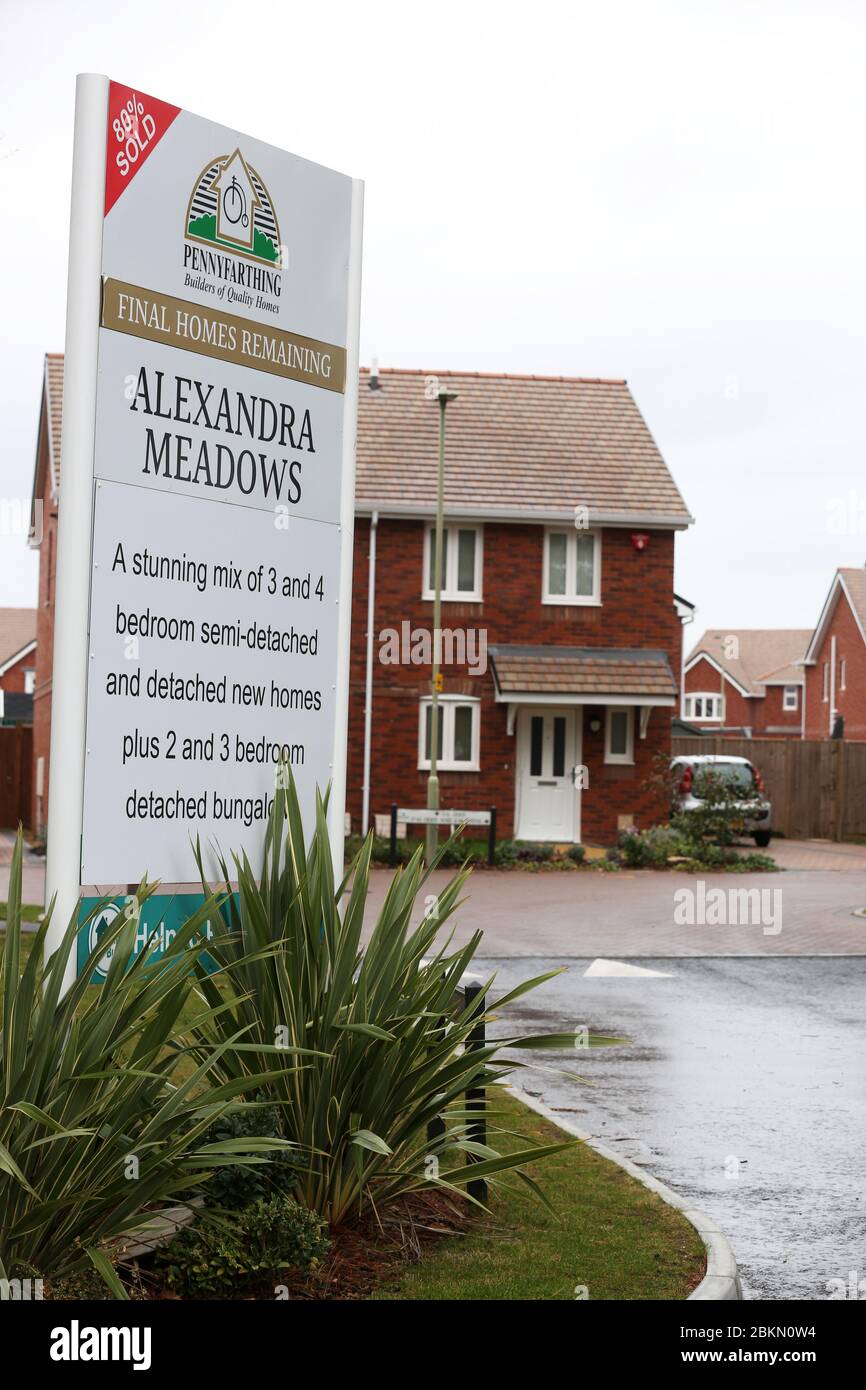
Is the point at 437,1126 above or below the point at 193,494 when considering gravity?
below

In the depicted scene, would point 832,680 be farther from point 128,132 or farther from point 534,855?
point 128,132

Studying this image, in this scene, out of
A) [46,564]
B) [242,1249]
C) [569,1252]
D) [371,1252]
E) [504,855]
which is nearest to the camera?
[242,1249]

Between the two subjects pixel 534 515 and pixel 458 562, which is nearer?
pixel 534 515

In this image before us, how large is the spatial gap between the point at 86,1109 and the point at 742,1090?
564cm

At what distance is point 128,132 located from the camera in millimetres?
5578

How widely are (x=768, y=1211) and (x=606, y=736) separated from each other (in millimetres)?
22950

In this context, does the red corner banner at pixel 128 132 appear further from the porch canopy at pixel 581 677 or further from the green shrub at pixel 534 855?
the porch canopy at pixel 581 677

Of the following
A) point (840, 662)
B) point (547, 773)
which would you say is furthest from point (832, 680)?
point (547, 773)

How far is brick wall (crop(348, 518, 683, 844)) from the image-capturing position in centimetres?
2902

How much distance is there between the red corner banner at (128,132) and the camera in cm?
552

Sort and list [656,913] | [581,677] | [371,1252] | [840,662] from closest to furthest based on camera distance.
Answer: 1. [371,1252]
2. [656,913]
3. [581,677]
4. [840,662]

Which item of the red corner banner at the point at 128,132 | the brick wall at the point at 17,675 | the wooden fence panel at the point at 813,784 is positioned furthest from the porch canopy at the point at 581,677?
the brick wall at the point at 17,675

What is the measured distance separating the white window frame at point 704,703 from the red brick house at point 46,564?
49.7 m
